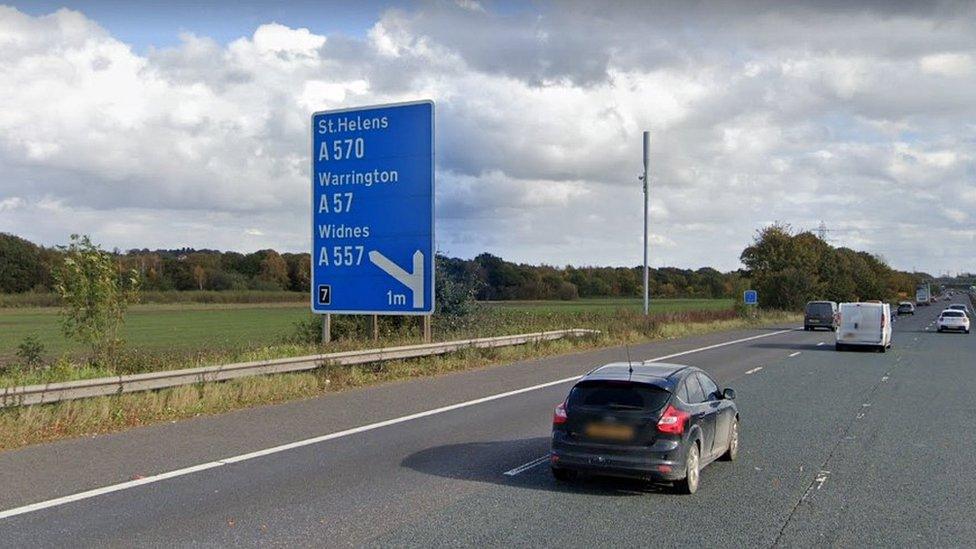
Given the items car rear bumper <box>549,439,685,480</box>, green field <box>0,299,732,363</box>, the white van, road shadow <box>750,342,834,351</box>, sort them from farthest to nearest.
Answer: road shadow <box>750,342,834,351</box> < the white van < green field <box>0,299,732,363</box> < car rear bumper <box>549,439,685,480</box>

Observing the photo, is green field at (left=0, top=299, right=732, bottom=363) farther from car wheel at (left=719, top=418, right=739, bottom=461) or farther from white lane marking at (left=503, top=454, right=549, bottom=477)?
car wheel at (left=719, top=418, right=739, bottom=461)

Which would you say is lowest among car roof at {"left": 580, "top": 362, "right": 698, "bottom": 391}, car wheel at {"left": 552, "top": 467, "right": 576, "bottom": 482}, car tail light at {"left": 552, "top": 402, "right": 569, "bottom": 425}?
car wheel at {"left": 552, "top": 467, "right": 576, "bottom": 482}

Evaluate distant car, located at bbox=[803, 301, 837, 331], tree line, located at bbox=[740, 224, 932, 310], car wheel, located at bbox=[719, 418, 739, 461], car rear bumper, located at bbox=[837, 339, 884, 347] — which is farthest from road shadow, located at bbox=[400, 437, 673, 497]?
tree line, located at bbox=[740, 224, 932, 310]

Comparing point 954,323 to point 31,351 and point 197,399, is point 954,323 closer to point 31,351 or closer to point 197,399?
point 197,399

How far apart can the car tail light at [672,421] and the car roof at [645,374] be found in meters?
0.26

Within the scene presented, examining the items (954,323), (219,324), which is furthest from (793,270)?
(219,324)

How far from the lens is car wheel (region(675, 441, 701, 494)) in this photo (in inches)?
350

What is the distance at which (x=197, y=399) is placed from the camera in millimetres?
14930

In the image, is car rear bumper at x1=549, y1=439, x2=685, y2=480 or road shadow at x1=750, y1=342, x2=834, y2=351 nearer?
car rear bumper at x1=549, y1=439, x2=685, y2=480

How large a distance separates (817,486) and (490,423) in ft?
18.3

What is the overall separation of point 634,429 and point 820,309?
158ft

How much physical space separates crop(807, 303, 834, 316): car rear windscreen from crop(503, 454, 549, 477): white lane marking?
46000 mm

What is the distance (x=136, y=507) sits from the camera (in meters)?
8.11

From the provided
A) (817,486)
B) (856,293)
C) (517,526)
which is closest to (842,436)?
(817,486)
